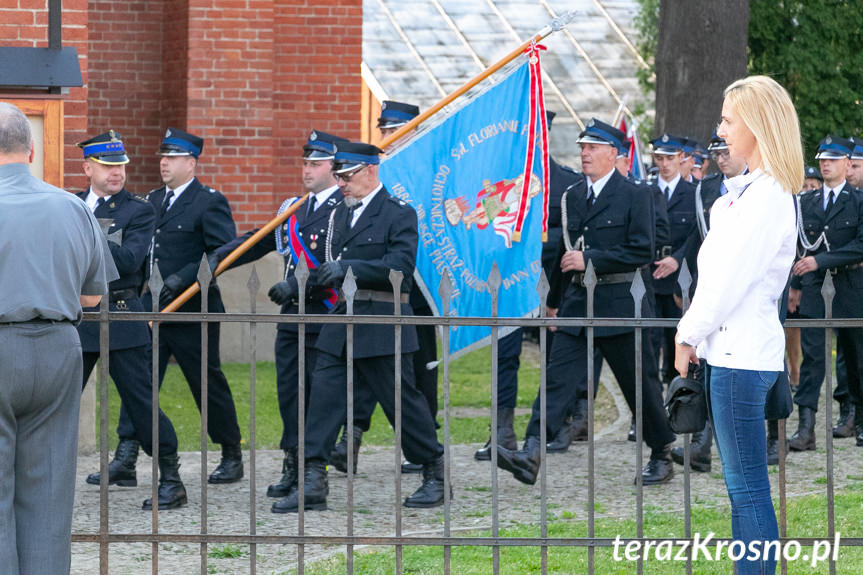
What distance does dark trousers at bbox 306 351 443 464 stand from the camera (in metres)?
6.87

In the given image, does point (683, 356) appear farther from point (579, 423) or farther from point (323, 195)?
point (579, 423)

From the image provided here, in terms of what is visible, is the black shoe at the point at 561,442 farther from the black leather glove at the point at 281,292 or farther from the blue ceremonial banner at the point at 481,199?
the black leather glove at the point at 281,292

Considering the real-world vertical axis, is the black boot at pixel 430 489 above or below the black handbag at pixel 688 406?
below

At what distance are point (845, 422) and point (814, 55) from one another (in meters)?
9.58

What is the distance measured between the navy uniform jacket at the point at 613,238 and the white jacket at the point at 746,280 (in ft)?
10.00

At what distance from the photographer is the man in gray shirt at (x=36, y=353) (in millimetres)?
4426

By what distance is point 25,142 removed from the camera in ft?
15.0

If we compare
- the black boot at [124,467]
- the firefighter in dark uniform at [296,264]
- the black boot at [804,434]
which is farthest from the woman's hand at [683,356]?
the black boot at [804,434]

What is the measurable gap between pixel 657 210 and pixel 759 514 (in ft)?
17.2

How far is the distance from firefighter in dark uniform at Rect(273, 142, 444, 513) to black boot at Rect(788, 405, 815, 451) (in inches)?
111

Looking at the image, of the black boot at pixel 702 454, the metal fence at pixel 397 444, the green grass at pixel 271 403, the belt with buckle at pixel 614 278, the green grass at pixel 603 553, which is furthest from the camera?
the green grass at pixel 271 403

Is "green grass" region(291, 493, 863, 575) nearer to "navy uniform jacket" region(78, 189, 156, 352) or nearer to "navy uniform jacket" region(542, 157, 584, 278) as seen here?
"navy uniform jacket" region(78, 189, 156, 352)

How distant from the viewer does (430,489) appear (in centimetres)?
715

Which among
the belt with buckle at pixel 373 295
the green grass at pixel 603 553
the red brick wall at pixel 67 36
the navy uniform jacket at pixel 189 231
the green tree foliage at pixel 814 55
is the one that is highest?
the green tree foliage at pixel 814 55
